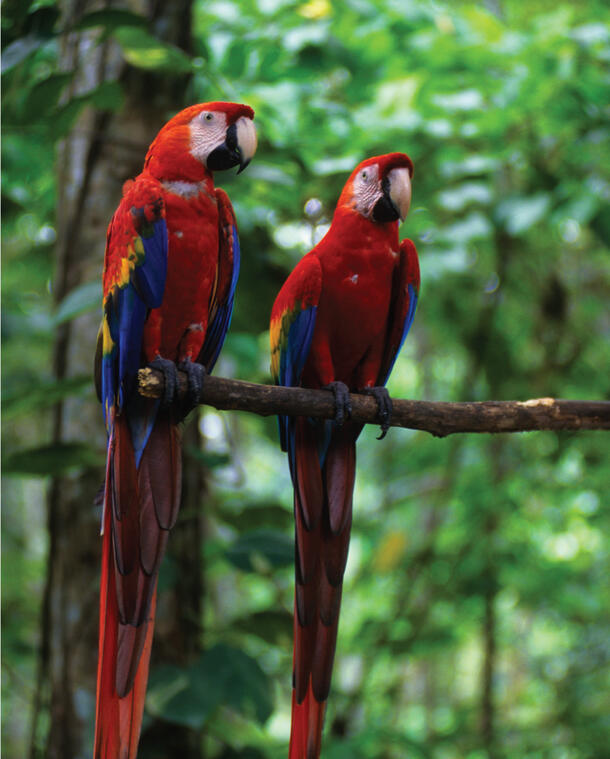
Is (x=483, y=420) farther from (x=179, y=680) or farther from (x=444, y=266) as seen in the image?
(x=444, y=266)

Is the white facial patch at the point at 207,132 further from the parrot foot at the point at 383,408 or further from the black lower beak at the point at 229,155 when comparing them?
the parrot foot at the point at 383,408

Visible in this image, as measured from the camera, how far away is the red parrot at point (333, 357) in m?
0.62

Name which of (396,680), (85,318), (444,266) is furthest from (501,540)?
(85,318)

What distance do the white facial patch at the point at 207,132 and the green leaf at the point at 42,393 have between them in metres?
0.53

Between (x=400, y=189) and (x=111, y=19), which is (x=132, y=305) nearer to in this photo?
(x=400, y=189)

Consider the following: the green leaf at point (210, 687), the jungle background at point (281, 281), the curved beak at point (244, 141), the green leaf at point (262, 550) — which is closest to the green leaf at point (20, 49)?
the jungle background at point (281, 281)

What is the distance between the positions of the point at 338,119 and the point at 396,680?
6.32 feet

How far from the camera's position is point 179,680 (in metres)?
1.14

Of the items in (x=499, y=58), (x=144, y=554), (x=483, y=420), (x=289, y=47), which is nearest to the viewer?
(x=144, y=554)

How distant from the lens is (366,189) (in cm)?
74

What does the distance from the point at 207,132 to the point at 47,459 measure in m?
0.62

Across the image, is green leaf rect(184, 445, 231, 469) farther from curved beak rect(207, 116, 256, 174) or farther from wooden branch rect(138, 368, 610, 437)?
curved beak rect(207, 116, 256, 174)

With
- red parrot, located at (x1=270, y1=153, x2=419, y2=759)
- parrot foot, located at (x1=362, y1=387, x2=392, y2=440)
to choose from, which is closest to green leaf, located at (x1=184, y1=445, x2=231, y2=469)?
red parrot, located at (x1=270, y1=153, x2=419, y2=759)

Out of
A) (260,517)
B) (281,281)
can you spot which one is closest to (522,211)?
(281,281)
